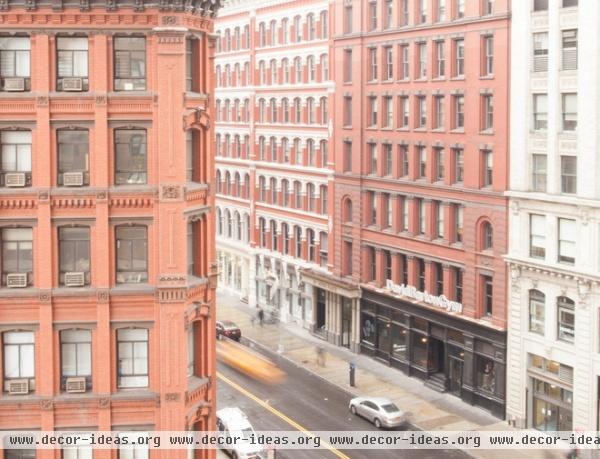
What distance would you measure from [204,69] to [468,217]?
2585cm

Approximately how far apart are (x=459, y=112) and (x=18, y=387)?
111ft

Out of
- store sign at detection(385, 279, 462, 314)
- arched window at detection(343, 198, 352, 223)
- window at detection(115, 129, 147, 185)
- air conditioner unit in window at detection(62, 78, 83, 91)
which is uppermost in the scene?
air conditioner unit in window at detection(62, 78, 83, 91)

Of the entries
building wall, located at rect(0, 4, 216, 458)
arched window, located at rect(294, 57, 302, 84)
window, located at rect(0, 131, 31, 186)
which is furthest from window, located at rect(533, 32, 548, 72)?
window, located at rect(0, 131, 31, 186)

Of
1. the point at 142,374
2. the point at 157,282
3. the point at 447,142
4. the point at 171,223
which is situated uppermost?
the point at 447,142

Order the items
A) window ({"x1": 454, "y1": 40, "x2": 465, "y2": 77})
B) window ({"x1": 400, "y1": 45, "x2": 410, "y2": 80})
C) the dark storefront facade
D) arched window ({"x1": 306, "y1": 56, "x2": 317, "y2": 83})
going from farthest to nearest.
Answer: arched window ({"x1": 306, "y1": 56, "x2": 317, "y2": 83}) < window ({"x1": 400, "y1": 45, "x2": 410, "y2": 80}) < window ({"x1": 454, "y1": 40, "x2": 465, "y2": 77}) < the dark storefront facade

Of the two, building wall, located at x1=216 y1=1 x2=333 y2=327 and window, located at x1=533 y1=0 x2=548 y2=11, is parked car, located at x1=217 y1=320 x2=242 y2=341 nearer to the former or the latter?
building wall, located at x1=216 y1=1 x2=333 y2=327

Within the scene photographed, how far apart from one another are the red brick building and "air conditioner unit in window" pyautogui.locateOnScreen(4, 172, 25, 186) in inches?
1155

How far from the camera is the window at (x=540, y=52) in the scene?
46.6m

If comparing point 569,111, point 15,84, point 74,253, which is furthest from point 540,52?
point 15,84

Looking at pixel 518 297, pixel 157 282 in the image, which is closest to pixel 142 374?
pixel 157 282

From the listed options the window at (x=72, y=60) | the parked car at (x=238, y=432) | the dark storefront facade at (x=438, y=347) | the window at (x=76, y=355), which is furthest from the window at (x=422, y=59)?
the window at (x=76, y=355)

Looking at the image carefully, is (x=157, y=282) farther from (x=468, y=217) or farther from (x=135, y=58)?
(x=468, y=217)

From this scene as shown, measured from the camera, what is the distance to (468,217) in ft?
174

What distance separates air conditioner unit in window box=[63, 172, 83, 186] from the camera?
1187 inches
